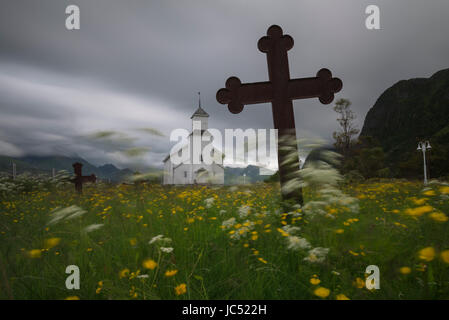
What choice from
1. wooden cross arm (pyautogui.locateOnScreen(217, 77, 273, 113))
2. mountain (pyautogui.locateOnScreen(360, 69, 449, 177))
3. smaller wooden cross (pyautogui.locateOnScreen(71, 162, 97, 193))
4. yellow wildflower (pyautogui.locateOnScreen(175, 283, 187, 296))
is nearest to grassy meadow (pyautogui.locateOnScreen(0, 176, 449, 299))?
yellow wildflower (pyautogui.locateOnScreen(175, 283, 187, 296))

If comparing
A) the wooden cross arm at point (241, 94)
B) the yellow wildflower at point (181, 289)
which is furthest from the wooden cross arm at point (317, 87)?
the yellow wildflower at point (181, 289)

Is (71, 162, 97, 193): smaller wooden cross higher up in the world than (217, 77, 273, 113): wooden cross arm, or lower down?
lower down

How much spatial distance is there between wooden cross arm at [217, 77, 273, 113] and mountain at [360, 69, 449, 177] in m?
22.5

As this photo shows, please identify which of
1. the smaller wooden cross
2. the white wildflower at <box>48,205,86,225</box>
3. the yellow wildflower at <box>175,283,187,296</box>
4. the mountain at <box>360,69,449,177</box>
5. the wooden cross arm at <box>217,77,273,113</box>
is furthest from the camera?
the mountain at <box>360,69,449,177</box>

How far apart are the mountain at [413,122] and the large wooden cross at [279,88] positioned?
21.9 m

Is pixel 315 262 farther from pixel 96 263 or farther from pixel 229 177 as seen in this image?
pixel 229 177

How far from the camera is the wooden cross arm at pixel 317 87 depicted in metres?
3.33

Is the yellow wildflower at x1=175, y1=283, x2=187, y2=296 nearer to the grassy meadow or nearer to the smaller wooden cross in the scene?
the grassy meadow

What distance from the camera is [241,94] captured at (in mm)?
3277

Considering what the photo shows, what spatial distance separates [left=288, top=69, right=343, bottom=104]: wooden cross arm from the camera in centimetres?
333

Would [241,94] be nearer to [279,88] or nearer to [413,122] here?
[279,88]

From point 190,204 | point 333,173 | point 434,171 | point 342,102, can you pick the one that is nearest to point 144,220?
point 190,204
